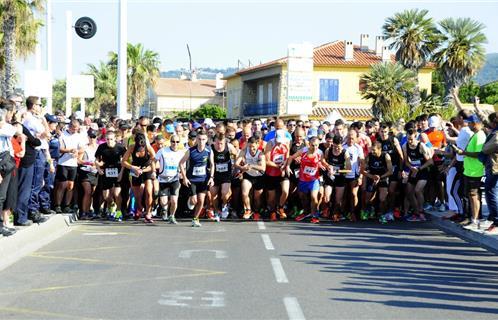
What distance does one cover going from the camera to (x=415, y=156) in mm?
17750

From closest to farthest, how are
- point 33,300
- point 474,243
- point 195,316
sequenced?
point 195,316
point 33,300
point 474,243

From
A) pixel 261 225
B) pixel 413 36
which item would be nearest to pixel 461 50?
pixel 413 36

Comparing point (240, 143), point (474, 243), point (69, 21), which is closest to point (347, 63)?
point (69, 21)

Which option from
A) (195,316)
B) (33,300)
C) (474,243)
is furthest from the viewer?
(474,243)

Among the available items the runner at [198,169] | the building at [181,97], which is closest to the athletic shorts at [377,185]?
the runner at [198,169]

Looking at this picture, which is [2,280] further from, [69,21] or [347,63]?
[347,63]

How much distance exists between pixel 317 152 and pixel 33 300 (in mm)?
9954

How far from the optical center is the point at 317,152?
17.8 m

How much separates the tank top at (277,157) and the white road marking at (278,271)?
6424 millimetres

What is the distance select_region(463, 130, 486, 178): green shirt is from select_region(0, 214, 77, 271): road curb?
753cm

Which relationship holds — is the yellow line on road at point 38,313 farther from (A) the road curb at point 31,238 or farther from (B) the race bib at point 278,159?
(B) the race bib at point 278,159

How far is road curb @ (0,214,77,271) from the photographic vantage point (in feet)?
38.9

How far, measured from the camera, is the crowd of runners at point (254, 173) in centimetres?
1689

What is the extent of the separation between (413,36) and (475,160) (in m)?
46.8
